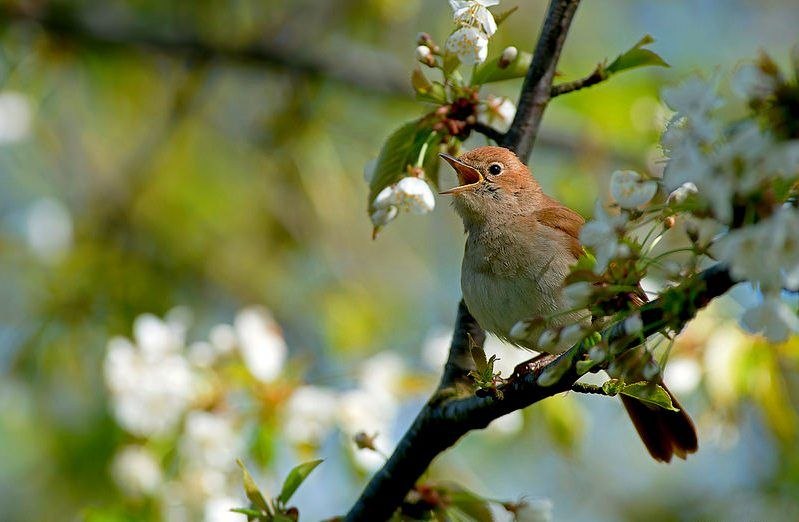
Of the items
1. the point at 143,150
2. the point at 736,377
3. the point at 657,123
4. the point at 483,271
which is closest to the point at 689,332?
the point at 736,377

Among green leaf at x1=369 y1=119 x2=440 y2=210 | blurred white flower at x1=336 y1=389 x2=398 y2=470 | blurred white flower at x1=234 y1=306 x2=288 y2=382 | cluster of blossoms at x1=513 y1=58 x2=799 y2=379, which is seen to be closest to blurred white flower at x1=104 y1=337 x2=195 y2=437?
blurred white flower at x1=234 y1=306 x2=288 y2=382

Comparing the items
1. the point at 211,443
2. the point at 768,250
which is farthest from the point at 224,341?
the point at 768,250

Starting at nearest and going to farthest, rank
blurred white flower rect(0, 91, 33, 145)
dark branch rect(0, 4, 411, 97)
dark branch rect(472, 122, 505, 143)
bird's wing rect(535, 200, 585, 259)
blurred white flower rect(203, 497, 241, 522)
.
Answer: dark branch rect(472, 122, 505, 143)
bird's wing rect(535, 200, 585, 259)
blurred white flower rect(203, 497, 241, 522)
blurred white flower rect(0, 91, 33, 145)
dark branch rect(0, 4, 411, 97)

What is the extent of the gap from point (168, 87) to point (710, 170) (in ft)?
18.6

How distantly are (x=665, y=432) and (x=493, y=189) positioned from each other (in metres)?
1.04

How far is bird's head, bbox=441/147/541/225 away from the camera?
337cm

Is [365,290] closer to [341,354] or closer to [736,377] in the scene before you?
[341,354]

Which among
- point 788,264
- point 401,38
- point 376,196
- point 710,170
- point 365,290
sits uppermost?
point 401,38

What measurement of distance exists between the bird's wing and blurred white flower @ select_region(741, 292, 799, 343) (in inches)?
60.2

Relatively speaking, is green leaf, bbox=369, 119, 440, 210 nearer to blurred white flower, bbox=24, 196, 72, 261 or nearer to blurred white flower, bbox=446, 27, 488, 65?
blurred white flower, bbox=446, 27, 488, 65

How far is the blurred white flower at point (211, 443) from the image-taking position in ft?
10.9

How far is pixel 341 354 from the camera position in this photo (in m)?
5.04

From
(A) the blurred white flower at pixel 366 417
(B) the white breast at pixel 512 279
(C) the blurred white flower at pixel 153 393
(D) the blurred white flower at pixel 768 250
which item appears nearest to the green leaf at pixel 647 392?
(D) the blurred white flower at pixel 768 250

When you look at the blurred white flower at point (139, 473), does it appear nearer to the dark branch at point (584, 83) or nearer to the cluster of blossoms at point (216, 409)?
the cluster of blossoms at point (216, 409)
